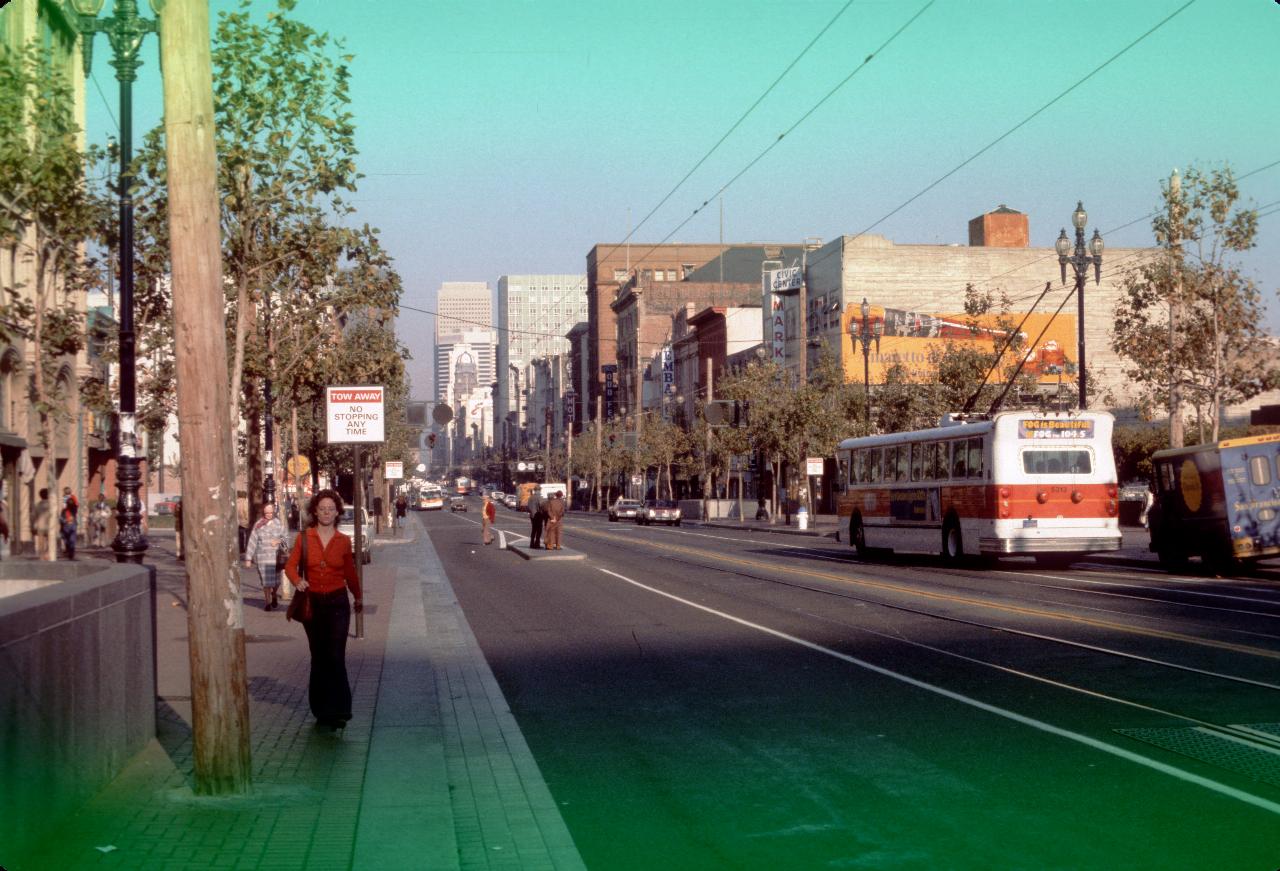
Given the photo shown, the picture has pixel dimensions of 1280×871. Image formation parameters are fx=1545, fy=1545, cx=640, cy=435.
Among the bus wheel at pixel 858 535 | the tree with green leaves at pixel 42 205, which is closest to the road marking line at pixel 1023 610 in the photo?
the bus wheel at pixel 858 535

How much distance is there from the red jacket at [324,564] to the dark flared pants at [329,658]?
0.08 m

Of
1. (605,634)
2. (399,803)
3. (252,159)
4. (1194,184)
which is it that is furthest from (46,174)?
(1194,184)

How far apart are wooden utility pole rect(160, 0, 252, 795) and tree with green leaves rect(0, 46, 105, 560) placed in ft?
28.6

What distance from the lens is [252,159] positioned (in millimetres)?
20531

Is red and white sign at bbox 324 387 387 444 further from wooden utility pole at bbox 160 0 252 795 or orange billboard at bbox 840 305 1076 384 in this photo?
orange billboard at bbox 840 305 1076 384

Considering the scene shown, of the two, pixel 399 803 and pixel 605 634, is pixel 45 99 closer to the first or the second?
pixel 605 634

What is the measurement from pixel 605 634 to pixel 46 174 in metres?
9.04

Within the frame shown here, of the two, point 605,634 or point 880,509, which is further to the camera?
point 880,509

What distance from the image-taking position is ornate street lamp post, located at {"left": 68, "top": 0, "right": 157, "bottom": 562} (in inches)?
749

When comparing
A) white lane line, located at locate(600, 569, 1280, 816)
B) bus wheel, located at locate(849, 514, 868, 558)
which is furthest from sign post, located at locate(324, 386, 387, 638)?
bus wheel, located at locate(849, 514, 868, 558)

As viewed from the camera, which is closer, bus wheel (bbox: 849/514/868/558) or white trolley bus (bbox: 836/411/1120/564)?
white trolley bus (bbox: 836/411/1120/564)

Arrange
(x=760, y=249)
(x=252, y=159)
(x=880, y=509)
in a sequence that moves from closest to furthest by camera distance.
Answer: (x=252, y=159) < (x=880, y=509) < (x=760, y=249)

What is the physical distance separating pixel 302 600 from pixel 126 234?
10.7 m

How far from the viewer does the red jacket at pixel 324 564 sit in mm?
11164
